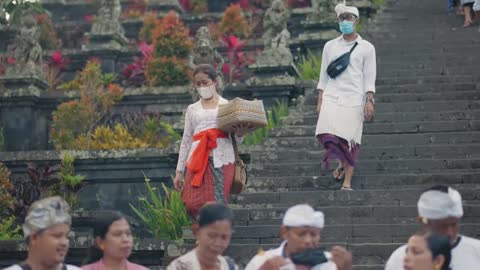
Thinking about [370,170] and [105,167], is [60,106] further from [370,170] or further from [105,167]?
[370,170]

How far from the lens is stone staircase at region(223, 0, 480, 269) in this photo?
13445mm

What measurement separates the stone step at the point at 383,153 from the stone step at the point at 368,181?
0.52m

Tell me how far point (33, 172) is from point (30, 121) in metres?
2.85

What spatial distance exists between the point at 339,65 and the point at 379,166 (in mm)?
1306

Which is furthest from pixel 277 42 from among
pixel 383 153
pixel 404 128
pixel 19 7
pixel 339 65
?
pixel 339 65

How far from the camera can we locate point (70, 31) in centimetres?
2419

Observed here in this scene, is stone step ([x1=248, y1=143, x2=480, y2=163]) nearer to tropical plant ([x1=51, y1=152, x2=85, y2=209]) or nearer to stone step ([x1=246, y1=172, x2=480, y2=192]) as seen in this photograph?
stone step ([x1=246, y1=172, x2=480, y2=192])

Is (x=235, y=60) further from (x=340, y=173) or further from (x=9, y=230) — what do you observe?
(x=340, y=173)

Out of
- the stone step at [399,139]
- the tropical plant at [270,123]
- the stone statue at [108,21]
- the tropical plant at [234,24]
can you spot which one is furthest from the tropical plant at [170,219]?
the tropical plant at [234,24]

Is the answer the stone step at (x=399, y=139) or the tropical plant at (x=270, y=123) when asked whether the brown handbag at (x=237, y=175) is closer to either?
the stone step at (x=399, y=139)

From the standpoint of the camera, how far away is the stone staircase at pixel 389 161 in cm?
1345

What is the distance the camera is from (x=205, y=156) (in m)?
12.8

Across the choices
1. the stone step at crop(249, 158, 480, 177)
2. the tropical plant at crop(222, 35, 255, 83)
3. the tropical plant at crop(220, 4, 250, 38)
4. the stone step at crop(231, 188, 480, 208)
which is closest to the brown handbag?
the stone step at crop(231, 188, 480, 208)

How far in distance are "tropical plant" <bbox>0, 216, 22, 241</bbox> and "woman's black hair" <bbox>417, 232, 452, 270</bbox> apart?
705 cm
